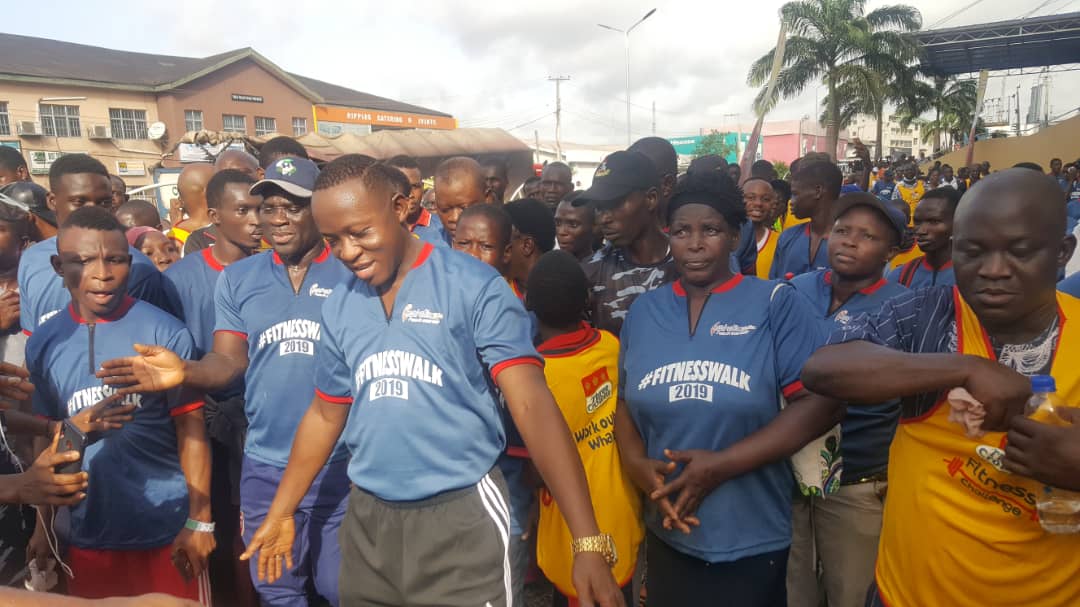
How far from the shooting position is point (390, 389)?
2.21 metres

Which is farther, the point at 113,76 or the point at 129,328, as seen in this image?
the point at 113,76

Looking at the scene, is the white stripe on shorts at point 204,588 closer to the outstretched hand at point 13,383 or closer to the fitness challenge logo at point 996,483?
the outstretched hand at point 13,383

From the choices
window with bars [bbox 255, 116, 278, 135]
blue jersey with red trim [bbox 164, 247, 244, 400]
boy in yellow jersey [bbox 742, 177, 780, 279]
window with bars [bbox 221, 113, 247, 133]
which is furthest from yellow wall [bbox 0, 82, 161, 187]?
boy in yellow jersey [bbox 742, 177, 780, 279]

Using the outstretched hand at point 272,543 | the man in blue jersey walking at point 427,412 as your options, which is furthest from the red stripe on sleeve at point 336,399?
the outstretched hand at point 272,543

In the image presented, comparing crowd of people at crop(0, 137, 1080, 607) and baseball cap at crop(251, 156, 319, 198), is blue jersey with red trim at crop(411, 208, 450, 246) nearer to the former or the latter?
crowd of people at crop(0, 137, 1080, 607)

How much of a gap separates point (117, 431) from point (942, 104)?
34.1 metres

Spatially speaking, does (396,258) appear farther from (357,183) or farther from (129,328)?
(129,328)

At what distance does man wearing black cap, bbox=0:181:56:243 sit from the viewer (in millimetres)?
4676

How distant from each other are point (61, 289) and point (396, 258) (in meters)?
2.32

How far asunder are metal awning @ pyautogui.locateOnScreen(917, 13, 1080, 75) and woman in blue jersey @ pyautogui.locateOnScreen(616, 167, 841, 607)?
97.3 feet

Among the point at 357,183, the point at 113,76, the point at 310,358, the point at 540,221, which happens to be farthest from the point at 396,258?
the point at 113,76

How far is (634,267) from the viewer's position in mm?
3697

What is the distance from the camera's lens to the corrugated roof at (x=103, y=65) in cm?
2891

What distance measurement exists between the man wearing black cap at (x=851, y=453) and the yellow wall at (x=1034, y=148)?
775 inches
